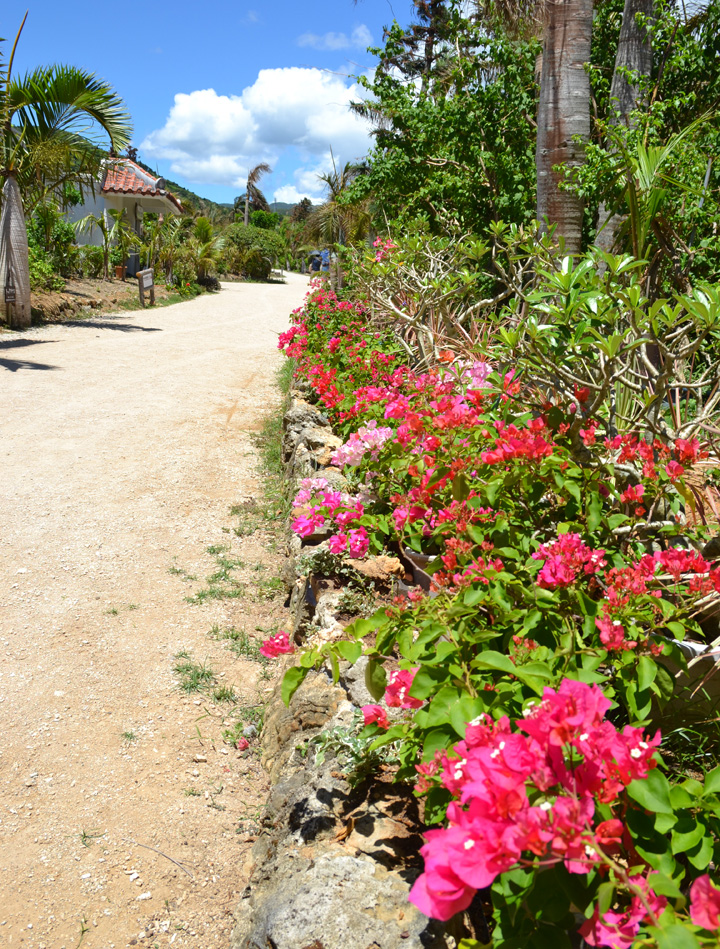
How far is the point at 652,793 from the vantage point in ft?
3.48

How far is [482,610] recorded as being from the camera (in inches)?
69.9

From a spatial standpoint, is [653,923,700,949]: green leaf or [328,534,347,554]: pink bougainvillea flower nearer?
[653,923,700,949]: green leaf

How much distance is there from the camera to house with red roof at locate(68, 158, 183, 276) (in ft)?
A: 76.8

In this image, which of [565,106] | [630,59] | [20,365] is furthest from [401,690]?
[20,365]

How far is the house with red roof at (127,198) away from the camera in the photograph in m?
23.4

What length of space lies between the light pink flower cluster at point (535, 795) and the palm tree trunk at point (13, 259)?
1264 centimetres

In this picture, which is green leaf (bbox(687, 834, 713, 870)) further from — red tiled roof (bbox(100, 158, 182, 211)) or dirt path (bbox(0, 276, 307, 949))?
red tiled roof (bbox(100, 158, 182, 211))

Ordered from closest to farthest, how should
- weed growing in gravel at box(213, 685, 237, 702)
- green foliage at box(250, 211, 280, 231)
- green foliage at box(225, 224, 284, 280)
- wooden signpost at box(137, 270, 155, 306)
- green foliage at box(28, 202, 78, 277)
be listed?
weed growing in gravel at box(213, 685, 237, 702) < green foliage at box(28, 202, 78, 277) < wooden signpost at box(137, 270, 155, 306) < green foliage at box(225, 224, 284, 280) < green foliage at box(250, 211, 280, 231)

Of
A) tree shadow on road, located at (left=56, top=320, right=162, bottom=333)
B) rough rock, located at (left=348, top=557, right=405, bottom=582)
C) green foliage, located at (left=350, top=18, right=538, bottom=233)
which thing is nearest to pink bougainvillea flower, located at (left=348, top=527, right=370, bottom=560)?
rough rock, located at (left=348, top=557, right=405, bottom=582)

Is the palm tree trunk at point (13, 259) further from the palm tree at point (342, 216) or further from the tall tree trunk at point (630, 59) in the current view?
the tall tree trunk at point (630, 59)

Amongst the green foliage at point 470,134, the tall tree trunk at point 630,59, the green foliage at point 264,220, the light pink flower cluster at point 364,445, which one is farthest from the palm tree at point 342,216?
the green foliage at point 264,220

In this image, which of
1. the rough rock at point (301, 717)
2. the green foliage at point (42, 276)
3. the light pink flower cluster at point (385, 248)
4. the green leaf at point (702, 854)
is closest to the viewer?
the green leaf at point (702, 854)

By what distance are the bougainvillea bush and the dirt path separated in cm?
98

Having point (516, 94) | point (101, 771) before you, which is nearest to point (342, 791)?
point (101, 771)
